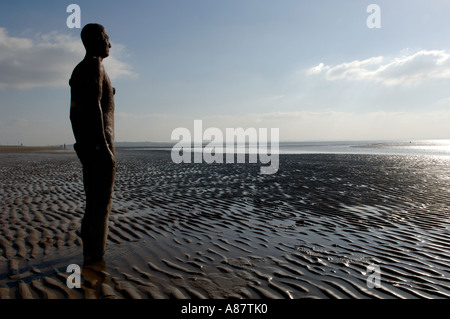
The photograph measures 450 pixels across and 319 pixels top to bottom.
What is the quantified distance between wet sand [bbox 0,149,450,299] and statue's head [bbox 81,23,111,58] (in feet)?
13.5

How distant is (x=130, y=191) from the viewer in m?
14.3

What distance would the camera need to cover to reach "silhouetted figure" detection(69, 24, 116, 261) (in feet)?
17.8

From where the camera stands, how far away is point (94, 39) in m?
5.68

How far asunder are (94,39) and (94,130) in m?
1.79

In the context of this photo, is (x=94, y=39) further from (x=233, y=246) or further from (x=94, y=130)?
(x=233, y=246)

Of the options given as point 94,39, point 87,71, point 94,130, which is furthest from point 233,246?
point 94,39

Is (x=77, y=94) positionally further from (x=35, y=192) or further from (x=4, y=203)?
(x=35, y=192)

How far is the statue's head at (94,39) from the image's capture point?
5.68 m

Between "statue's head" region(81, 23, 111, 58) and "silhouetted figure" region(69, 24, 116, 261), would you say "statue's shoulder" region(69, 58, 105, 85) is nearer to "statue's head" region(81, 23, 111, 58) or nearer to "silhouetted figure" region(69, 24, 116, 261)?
"silhouetted figure" region(69, 24, 116, 261)

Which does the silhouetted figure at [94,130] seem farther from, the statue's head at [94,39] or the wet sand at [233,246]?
the wet sand at [233,246]

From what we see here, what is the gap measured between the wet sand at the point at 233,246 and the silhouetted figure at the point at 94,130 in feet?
2.36

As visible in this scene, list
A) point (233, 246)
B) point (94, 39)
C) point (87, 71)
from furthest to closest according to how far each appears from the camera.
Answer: point (233, 246) → point (94, 39) → point (87, 71)

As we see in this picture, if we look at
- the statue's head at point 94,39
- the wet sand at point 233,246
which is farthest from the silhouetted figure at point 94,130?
the wet sand at point 233,246
